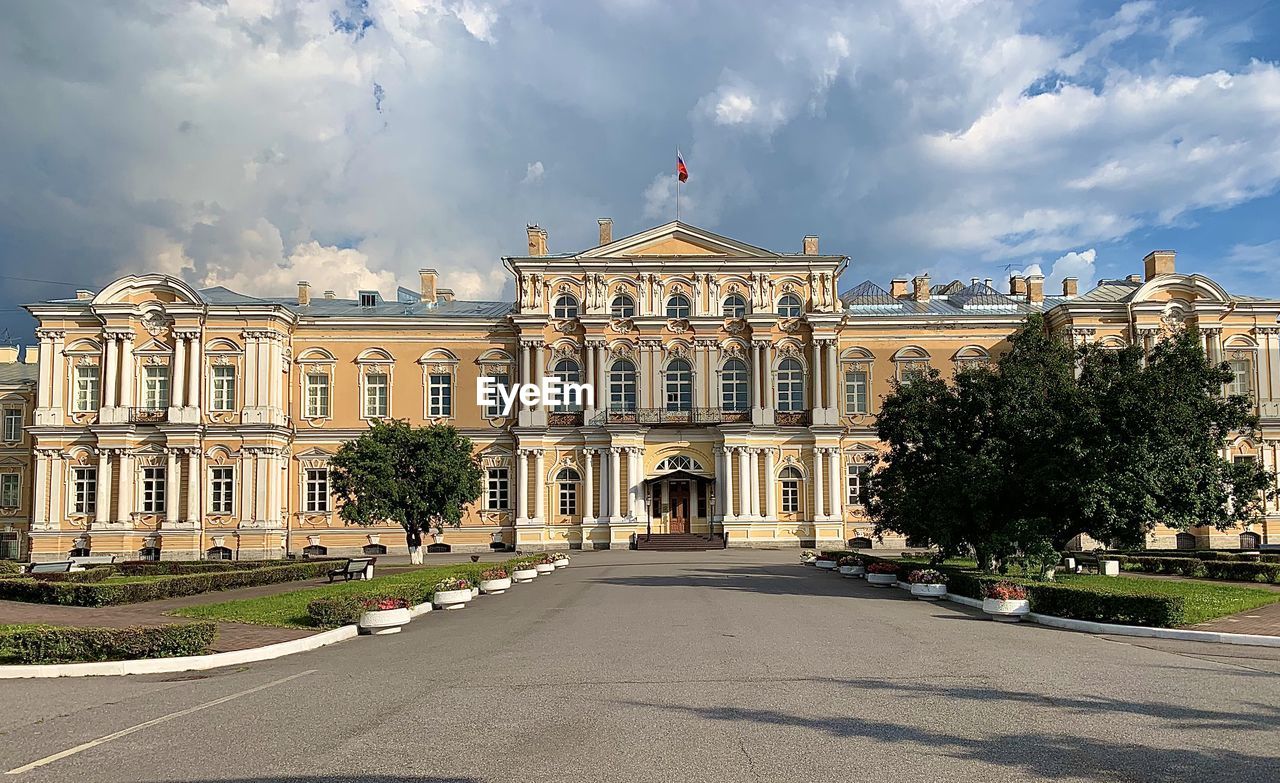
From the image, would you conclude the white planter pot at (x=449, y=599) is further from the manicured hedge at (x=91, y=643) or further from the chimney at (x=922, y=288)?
the chimney at (x=922, y=288)

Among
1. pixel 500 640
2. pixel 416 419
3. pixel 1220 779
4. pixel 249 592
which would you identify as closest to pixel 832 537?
pixel 416 419

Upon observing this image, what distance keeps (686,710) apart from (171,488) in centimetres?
4360

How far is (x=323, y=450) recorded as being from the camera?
49781 mm

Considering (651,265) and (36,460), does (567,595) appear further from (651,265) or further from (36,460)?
(36,460)

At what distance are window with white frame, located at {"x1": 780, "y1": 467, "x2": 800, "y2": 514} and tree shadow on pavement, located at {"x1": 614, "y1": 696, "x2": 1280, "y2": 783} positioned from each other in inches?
1585

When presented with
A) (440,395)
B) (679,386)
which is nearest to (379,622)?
(679,386)

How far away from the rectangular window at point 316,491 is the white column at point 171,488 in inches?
226

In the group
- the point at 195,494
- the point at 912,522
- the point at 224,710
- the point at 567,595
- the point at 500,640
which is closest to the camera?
the point at 224,710

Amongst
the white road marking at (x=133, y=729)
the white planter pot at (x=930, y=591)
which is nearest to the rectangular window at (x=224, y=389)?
the white planter pot at (x=930, y=591)

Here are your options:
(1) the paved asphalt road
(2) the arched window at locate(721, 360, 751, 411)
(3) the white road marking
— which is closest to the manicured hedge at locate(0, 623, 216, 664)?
(1) the paved asphalt road

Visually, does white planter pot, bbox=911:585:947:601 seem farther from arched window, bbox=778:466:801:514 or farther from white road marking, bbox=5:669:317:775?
arched window, bbox=778:466:801:514

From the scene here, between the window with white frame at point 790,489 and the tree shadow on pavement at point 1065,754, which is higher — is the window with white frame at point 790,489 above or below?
above

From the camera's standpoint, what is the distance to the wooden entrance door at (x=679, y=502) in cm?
4994

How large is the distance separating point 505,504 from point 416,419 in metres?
6.21
